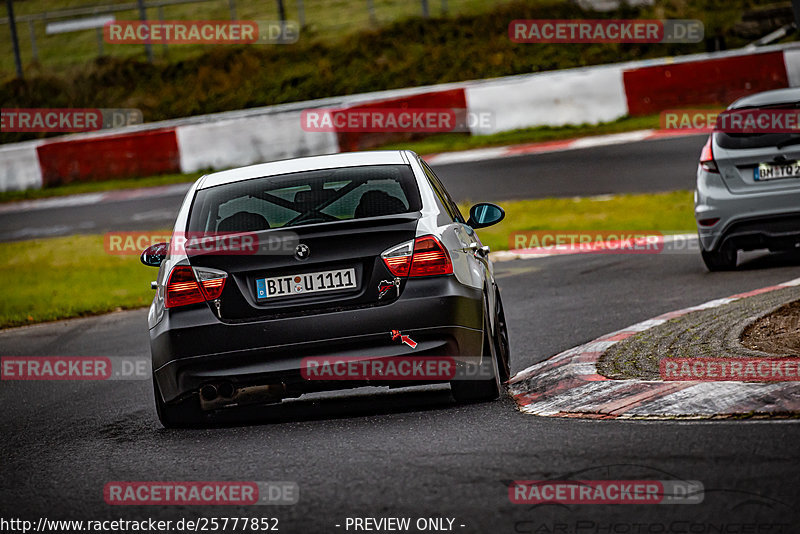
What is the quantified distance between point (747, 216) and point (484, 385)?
5.41 metres

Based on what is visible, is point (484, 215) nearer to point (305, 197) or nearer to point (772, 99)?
point (305, 197)

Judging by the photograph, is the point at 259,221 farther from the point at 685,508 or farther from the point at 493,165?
the point at 493,165

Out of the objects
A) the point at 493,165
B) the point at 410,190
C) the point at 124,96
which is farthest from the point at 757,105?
the point at 124,96

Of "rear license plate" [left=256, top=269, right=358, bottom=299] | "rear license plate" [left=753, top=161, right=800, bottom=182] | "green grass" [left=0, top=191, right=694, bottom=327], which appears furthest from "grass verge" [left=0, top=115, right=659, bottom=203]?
"rear license plate" [left=256, top=269, right=358, bottom=299]

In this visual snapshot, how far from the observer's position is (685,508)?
15.0 feet

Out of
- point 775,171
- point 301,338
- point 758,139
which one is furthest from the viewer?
point 758,139

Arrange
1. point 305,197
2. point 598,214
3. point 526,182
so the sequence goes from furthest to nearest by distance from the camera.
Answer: point 526,182 < point 598,214 < point 305,197

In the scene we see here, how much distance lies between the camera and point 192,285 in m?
6.69

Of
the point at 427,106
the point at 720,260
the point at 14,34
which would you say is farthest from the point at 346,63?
the point at 720,260

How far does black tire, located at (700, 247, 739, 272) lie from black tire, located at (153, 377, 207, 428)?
20.9ft

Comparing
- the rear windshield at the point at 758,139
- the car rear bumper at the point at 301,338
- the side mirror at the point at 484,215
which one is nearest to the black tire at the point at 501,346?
the side mirror at the point at 484,215

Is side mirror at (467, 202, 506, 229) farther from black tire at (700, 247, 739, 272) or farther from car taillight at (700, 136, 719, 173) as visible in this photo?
black tire at (700, 247, 739, 272)

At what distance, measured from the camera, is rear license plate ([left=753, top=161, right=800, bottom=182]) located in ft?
37.7

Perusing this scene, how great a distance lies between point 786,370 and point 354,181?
252cm
